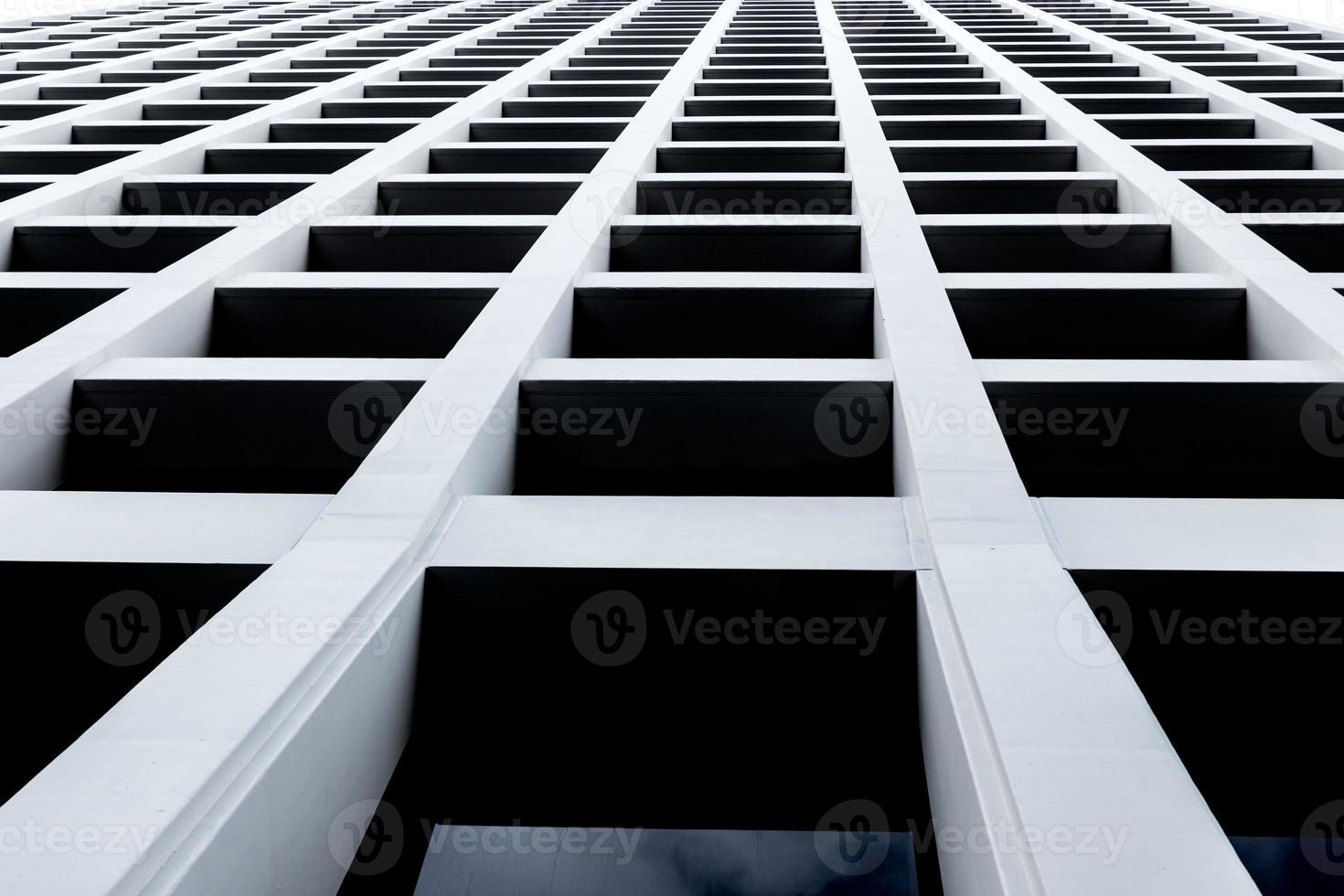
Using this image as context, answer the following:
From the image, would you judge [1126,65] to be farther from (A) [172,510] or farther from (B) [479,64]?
(A) [172,510]

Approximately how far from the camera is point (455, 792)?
17.1ft

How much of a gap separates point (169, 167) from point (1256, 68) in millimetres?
18224

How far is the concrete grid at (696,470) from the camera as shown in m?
3.86
